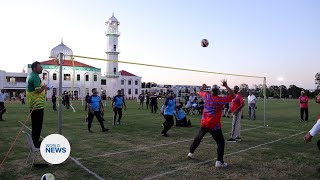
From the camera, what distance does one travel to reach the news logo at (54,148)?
6367mm

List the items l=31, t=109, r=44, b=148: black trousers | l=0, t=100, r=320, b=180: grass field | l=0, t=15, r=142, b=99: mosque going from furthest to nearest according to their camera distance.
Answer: l=0, t=15, r=142, b=99: mosque
l=31, t=109, r=44, b=148: black trousers
l=0, t=100, r=320, b=180: grass field

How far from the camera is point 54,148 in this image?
6492 mm

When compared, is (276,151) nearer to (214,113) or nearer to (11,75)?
(214,113)

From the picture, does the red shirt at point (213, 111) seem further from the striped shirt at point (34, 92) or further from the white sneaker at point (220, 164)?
the striped shirt at point (34, 92)

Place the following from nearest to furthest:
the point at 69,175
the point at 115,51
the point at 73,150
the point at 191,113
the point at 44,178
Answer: the point at 44,178 < the point at 69,175 < the point at 73,150 < the point at 191,113 < the point at 115,51

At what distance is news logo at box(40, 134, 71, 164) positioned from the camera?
251 inches

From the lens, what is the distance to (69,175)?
6195 mm

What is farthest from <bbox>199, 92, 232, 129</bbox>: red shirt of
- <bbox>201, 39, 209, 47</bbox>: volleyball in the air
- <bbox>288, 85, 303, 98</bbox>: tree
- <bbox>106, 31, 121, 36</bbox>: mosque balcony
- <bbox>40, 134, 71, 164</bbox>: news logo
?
<bbox>288, 85, 303, 98</bbox>: tree

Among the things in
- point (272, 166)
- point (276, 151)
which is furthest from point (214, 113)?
point (276, 151)

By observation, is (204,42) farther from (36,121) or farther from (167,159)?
(36,121)

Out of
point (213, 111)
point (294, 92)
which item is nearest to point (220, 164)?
point (213, 111)

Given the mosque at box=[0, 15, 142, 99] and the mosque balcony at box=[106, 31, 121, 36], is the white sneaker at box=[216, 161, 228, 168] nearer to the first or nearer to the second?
the mosque at box=[0, 15, 142, 99]

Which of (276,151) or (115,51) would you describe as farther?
(115,51)

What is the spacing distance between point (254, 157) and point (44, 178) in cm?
560
